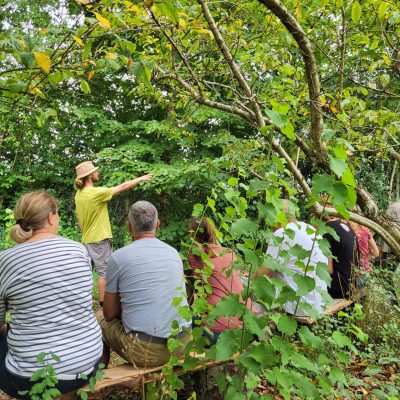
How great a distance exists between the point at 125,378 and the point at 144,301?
1.53 feet

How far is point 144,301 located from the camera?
2.54 meters

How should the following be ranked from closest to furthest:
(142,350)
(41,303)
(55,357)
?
(55,357) → (41,303) → (142,350)

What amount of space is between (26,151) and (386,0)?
37.2 ft

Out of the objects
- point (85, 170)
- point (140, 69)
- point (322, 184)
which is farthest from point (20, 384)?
point (85, 170)

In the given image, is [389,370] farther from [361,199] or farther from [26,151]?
[26,151]

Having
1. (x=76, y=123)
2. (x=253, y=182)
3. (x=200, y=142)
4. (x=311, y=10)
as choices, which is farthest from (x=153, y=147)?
(x=253, y=182)

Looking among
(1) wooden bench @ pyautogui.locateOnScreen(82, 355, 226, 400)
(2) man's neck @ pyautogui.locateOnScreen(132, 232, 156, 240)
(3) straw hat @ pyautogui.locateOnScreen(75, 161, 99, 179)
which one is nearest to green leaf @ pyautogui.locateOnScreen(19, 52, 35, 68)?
(2) man's neck @ pyautogui.locateOnScreen(132, 232, 156, 240)

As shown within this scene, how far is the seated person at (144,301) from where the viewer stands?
2510 millimetres

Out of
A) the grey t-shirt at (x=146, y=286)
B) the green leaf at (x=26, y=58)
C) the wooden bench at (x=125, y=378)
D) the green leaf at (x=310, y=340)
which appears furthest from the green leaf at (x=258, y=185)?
the grey t-shirt at (x=146, y=286)

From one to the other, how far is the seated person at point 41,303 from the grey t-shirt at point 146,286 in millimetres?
401

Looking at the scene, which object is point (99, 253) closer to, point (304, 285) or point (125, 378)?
point (125, 378)

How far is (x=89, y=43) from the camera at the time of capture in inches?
76.3

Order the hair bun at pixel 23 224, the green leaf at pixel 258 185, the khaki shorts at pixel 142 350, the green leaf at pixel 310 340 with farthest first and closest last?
1. the khaki shorts at pixel 142 350
2. the hair bun at pixel 23 224
3. the green leaf at pixel 310 340
4. the green leaf at pixel 258 185

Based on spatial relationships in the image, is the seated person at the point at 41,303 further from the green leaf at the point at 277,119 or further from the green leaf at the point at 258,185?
the green leaf at the point at 277,119
